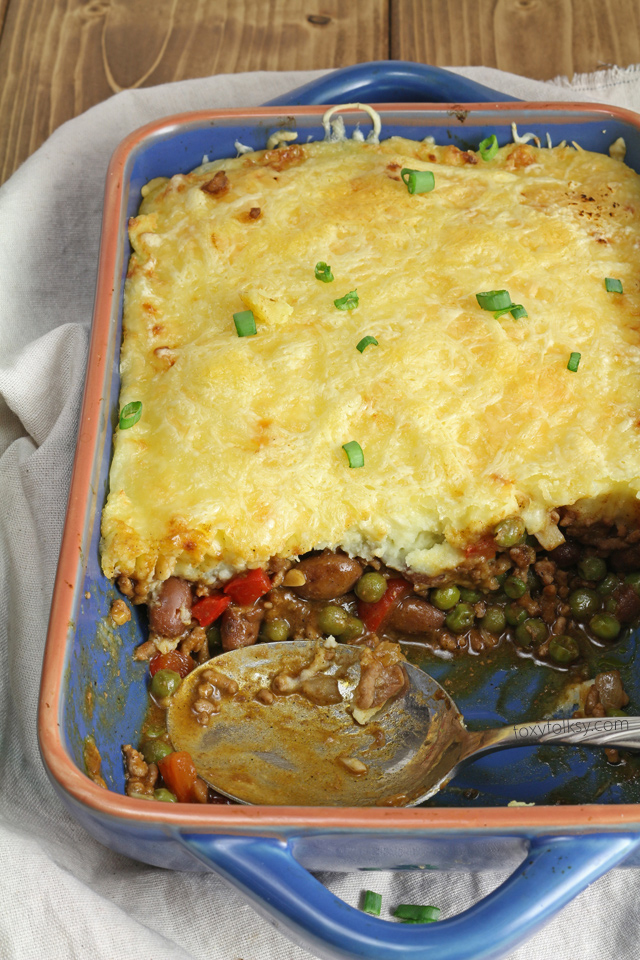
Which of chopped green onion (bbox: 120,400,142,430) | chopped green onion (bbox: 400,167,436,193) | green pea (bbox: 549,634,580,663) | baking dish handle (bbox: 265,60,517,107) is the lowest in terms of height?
green pea (bbox: 549,634,580,663)

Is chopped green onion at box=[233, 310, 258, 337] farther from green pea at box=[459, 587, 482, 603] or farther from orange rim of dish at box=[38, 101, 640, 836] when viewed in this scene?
green pea at box=[459, 587, 482, 603]

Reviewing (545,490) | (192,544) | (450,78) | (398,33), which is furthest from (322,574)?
(398,33)

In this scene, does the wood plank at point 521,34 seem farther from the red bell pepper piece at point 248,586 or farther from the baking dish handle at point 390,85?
the red bell pepper piece at point 248,586

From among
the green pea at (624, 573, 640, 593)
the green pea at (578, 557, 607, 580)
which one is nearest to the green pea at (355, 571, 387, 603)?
the green pea at (578, 557, 607, 580)

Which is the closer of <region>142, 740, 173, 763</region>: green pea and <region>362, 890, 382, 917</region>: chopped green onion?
<region>362, 890, 382, 917</region>: chopped green onion

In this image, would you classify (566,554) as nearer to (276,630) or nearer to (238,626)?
(276,630)

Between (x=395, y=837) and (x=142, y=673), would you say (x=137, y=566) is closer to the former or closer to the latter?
(x=142, y=673)

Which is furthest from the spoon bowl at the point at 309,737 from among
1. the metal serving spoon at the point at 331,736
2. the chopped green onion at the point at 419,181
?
the chopped green onion at the point at 419,181
